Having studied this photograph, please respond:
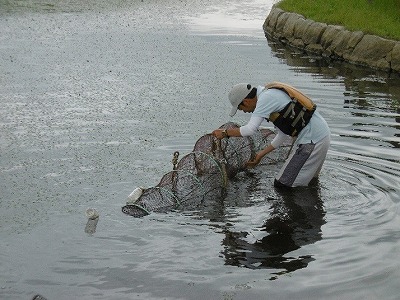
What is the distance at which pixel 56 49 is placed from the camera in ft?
76.7

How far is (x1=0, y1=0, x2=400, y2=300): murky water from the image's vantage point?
8.52 m

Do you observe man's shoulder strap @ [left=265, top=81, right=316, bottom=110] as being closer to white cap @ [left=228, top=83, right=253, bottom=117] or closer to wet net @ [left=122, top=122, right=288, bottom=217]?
white cap @ [left=228, top=83, right=253, bottom=117]

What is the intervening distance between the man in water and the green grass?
11928 millimetres

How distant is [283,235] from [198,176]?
5.89ft

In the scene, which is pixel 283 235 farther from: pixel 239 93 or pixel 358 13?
pixel 358 13

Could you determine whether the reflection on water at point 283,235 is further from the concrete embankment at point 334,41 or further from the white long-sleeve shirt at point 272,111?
the concrete embankment at point 334,41

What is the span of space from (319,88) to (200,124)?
526 cm

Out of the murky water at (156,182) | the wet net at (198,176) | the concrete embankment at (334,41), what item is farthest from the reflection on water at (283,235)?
the concrete embankment at (334,41)

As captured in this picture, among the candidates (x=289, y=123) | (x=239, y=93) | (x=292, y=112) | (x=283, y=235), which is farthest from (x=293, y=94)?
(x=283, y=235)

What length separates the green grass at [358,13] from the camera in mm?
22711

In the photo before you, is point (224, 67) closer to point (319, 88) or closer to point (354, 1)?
point (319, 88)

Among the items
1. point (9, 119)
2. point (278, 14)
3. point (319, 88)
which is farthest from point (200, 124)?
point (278, 14)

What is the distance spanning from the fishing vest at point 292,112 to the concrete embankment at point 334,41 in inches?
461

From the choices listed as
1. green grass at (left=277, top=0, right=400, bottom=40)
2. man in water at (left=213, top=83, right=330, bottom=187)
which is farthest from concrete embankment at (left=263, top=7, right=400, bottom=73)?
man in water at (left=213, top=83, right=330, bottom=187)
